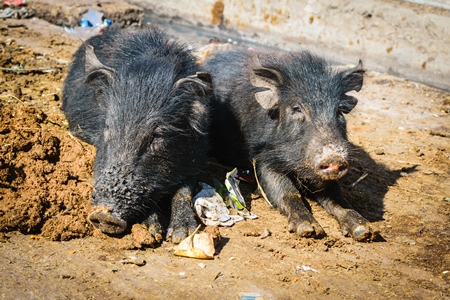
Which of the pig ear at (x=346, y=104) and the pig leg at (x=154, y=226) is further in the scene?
the pig ear at (x=346, y=104)

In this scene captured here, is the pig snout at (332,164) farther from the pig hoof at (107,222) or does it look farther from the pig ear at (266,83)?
the pig hoof at (107,222)

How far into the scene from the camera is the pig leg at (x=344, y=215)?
479 centimetres

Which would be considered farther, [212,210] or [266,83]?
[266,83]

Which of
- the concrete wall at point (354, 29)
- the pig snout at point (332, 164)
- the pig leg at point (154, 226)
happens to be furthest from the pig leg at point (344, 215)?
the concrete wall at point (354, 29)

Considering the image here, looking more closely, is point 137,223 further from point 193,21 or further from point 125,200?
point 193,21

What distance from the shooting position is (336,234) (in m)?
4.91

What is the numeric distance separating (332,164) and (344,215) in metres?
0.55

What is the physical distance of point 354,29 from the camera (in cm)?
856

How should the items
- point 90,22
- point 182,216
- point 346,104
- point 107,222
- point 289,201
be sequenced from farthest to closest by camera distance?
point 90,22
point 346,104
point 289,201
point 182,216
point 107,222

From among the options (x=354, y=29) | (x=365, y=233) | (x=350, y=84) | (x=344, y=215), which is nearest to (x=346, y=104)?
(x=350, y=84)

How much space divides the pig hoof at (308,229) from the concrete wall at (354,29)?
3872mm

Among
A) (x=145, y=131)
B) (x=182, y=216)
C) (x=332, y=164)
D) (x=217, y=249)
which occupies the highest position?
(x=145, y=131)

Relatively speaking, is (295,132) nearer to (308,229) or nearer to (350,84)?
(350,84)

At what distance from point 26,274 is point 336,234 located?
255 cm
